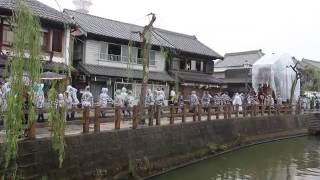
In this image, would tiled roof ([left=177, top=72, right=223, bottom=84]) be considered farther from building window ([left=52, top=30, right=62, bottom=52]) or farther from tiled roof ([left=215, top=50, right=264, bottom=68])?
tiled roof ([left=215, top=50, right=264, bottom=68])

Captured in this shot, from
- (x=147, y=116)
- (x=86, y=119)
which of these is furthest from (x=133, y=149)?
(x=86, y=119)

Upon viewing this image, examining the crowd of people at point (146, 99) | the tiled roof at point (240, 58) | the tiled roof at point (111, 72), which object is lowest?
the crowd of people at point (146, 99)

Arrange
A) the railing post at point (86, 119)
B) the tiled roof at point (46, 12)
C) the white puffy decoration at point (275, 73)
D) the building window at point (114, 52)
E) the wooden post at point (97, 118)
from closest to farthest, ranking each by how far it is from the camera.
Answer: the railing post at point (86, 119), the wooden post at point (97, 118), the tiled roof at point (46, 12), the building window at point (114, 52), the white puffy decoration at point (275, 73)

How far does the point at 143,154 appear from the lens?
16094 millimetres

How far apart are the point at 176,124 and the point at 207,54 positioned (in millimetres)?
17832

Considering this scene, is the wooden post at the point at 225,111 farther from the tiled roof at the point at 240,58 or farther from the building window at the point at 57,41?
the tiled roof at the point at 240,58

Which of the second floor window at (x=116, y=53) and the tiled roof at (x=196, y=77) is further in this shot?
the tiled roof at (x=196, y=77)

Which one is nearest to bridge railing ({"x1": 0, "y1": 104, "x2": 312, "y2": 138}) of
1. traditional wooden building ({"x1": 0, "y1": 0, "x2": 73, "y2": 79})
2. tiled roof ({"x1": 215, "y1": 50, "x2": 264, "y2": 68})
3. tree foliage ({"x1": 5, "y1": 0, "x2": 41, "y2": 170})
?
tree foliage ({"x1": 5, "y1": 0, "x2": 41, "y2": 170})

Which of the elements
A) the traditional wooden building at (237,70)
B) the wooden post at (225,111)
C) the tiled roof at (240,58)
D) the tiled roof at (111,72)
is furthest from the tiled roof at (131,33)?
the tiled roof at (240,58)

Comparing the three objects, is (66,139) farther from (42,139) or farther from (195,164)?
(195,164)

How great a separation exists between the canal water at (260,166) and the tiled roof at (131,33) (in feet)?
27.5

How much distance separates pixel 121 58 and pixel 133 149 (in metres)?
14.2

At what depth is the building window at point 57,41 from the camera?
22.8 metres

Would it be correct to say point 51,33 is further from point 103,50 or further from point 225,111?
point 225,111
